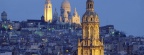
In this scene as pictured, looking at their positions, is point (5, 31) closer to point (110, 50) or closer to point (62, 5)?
point (62, 5)

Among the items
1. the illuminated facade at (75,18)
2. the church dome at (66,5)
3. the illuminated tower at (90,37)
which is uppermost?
the church dome at (66,5)

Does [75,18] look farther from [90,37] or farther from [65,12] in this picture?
[90,37]

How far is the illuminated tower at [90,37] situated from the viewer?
1606 inches

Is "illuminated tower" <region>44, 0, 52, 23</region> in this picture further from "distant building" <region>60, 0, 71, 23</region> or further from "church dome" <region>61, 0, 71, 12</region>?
"church dome" <region>61, 0, 71, 12</region>

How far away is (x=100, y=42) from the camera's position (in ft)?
134

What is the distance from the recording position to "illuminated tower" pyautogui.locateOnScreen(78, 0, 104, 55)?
40.8m

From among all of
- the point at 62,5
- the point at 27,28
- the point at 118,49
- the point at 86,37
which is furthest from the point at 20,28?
the point at 86,37

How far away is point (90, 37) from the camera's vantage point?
134 feet

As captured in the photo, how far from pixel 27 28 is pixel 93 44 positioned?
9192 cm

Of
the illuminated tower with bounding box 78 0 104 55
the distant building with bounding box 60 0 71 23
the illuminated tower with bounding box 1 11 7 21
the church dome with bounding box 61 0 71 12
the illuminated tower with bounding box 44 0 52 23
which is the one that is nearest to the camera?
the illuminated tower with bounding box 78 0 104 55

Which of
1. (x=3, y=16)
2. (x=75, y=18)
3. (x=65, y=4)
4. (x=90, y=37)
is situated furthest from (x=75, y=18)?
(x=90, y=37)

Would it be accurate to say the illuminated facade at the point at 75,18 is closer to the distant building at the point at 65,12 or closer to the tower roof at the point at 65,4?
the distant building at the point at 65,12

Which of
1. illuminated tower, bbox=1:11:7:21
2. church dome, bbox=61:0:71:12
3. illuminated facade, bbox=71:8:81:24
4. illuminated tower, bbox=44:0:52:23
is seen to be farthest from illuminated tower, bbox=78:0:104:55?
church dome, bbox=61:0:71:12

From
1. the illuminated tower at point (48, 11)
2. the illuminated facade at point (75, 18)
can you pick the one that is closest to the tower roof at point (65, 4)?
the illuminated tower at point (48, 11)
